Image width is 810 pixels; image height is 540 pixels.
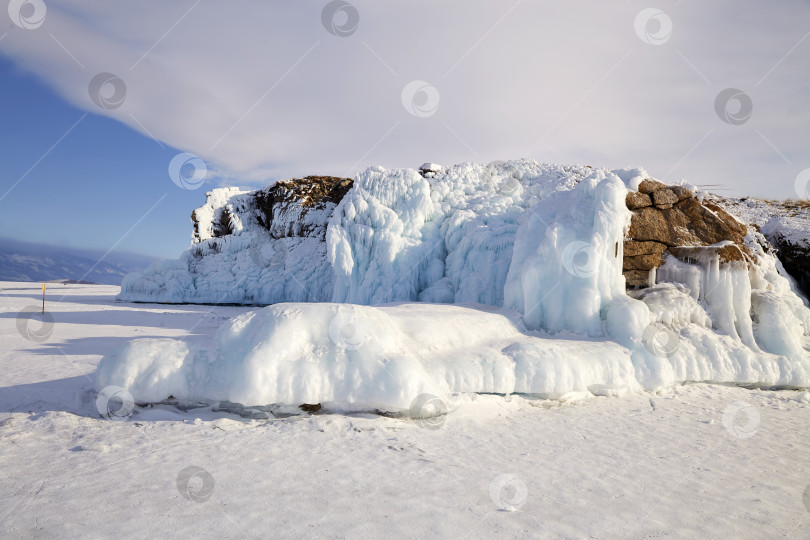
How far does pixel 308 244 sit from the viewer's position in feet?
73.7

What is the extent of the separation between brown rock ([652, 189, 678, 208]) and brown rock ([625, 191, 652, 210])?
198mm

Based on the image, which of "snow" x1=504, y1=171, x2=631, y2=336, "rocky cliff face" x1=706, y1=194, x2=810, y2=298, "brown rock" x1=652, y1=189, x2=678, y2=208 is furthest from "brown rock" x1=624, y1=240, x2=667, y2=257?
"rocky cliff face" x1=706, y1=194, x2=810, y2=298

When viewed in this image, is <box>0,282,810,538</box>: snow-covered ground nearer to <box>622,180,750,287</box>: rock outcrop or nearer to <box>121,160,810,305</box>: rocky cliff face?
<box>622,180,750,287</box>: rock outcrop

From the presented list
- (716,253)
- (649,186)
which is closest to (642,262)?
(716,253)

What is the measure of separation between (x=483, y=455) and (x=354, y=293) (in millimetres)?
12005

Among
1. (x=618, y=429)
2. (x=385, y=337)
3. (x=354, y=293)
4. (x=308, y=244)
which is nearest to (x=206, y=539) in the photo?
(x=385, y=337)

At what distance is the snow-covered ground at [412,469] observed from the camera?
315 cm

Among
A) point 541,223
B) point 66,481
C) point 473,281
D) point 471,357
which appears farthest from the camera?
point 473,281

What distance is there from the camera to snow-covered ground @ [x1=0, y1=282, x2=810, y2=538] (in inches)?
124

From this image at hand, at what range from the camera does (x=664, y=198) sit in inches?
396

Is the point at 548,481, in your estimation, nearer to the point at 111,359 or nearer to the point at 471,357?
the point at 471,357

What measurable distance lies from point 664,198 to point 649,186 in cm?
46

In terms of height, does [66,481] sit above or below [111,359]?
below

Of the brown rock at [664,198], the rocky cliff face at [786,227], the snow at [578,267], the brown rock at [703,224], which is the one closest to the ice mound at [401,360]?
the snow at [578,267]
